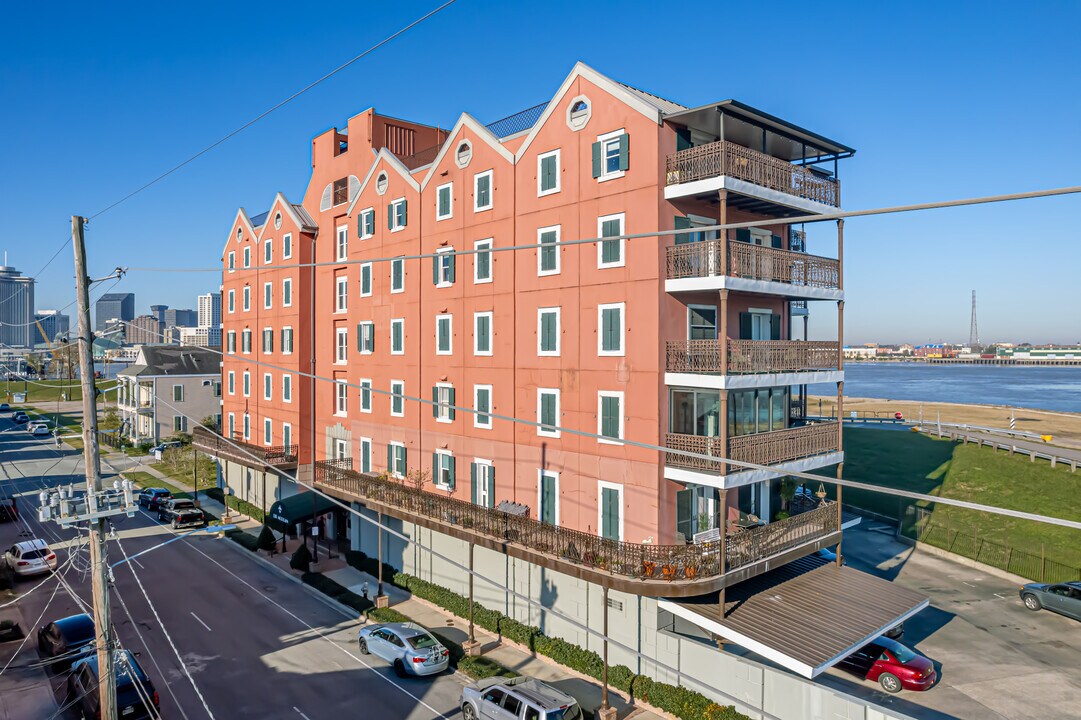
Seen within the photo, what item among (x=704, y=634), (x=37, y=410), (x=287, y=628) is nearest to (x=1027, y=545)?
(x=704, y=634)

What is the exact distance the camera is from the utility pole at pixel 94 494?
46.3 ft

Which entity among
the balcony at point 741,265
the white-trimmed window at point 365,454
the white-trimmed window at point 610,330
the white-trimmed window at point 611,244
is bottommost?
the white-trimmed window at point 365,454

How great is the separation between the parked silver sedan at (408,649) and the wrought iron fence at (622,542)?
440cm

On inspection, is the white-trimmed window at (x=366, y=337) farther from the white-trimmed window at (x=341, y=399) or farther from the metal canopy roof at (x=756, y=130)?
the metal canopy roof at (x=756, y=130)

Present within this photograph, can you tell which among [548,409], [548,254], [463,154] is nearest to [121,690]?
[548,409]

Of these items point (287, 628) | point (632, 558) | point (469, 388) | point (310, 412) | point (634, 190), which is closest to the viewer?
point (632, 558)

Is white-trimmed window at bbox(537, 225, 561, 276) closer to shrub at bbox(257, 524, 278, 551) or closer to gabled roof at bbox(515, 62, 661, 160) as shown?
gabled roof at bbox(515, 62, 661, 160)

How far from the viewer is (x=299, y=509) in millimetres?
34656

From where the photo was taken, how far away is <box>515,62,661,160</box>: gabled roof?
70.8 feet

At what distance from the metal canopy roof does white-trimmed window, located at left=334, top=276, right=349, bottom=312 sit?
79.1ft

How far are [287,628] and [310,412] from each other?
17975 millimetres

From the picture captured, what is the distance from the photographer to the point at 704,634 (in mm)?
21234

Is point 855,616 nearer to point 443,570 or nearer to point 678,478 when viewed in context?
point 678,478

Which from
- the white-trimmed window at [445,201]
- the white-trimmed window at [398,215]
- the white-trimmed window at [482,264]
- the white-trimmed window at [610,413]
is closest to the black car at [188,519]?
the white-trimmed window at [398,215]
